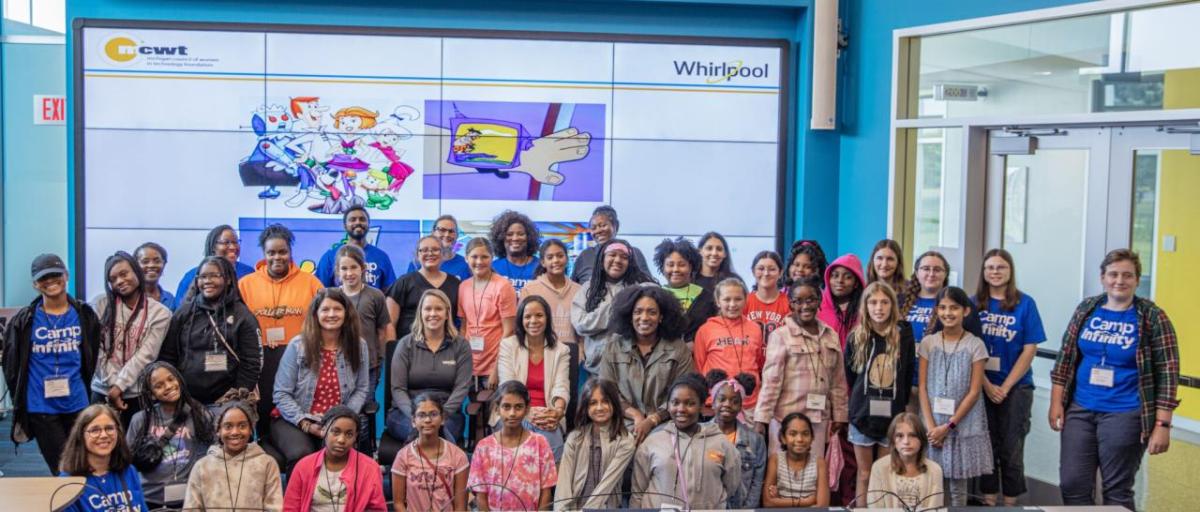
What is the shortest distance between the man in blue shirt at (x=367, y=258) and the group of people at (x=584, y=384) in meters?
0.54

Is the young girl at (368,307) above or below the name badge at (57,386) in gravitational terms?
above

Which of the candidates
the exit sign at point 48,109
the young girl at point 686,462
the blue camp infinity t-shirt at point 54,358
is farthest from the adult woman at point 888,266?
the exit sign at point 48,109

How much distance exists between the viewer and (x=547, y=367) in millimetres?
5207

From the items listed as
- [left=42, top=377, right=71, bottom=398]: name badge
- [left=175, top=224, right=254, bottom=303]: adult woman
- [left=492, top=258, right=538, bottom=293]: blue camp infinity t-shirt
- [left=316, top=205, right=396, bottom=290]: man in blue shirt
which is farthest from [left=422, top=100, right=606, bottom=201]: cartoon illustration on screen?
[left=42, top=377, right=71, bottom=398]: name badge

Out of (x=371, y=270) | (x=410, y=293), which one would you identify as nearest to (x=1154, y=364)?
(x=410, y=293)

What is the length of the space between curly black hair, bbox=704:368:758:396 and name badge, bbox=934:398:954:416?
83cm

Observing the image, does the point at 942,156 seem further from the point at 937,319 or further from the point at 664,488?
the point at 664,488

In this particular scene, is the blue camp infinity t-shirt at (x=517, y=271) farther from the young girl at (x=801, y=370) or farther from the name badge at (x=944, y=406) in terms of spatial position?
the name badge at (x=944, y=406)

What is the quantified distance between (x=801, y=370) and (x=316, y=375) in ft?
7.42

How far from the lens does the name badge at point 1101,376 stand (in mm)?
4719

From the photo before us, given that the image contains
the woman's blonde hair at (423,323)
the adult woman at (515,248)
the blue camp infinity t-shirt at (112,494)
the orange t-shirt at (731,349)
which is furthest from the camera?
the adult woman at (515,248)

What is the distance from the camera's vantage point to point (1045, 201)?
651 centimetres

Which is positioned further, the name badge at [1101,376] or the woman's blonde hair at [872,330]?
the woman's blonde hair at [872,330]

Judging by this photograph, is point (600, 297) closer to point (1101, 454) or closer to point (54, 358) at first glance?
point (1101, 454)
